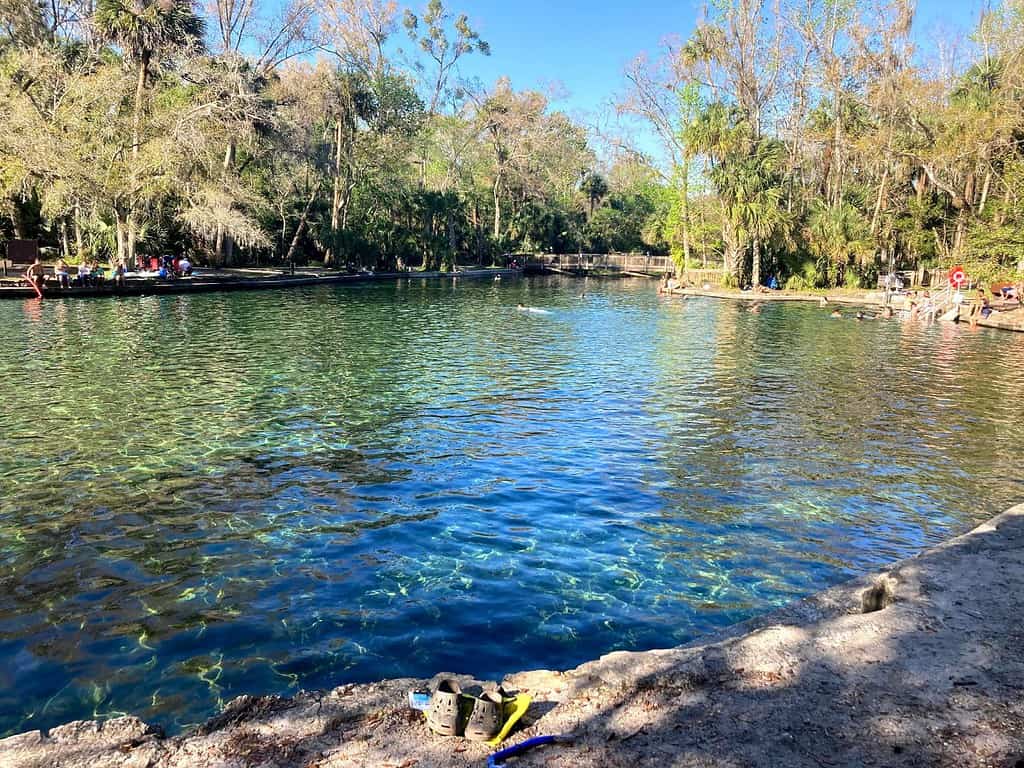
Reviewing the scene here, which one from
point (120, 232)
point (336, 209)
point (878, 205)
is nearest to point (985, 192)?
point (878, 205)

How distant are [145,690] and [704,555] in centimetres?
529

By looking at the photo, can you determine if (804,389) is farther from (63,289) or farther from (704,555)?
(63,289)

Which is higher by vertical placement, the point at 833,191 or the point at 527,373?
the point at 833,191

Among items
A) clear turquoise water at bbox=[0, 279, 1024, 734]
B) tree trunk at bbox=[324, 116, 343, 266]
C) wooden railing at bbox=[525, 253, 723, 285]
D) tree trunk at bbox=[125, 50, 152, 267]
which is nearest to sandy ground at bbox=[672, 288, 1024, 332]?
clear turquoise water at bbox=[0, 279, 1024, 734]

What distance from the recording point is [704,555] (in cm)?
773

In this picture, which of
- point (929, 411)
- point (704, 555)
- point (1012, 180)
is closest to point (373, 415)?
point (704, 555)

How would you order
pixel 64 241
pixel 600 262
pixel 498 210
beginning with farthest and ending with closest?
1. pixel 600 262
2. pixel 498 210
3. pixel 64 241

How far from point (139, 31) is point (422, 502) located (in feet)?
136

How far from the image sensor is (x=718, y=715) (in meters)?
4.05

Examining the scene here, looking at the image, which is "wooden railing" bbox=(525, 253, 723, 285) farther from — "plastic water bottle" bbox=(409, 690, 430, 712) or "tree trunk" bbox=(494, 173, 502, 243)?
"plastic water bottle" bbox=(409, 690, 430, 712)

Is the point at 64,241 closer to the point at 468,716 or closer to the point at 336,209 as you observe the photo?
the point at 336,209

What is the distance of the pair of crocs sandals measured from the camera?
396 centimetres

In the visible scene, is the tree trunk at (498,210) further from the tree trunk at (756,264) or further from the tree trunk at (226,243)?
the tree trunk at (756,264)

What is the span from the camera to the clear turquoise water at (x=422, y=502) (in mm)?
5895
